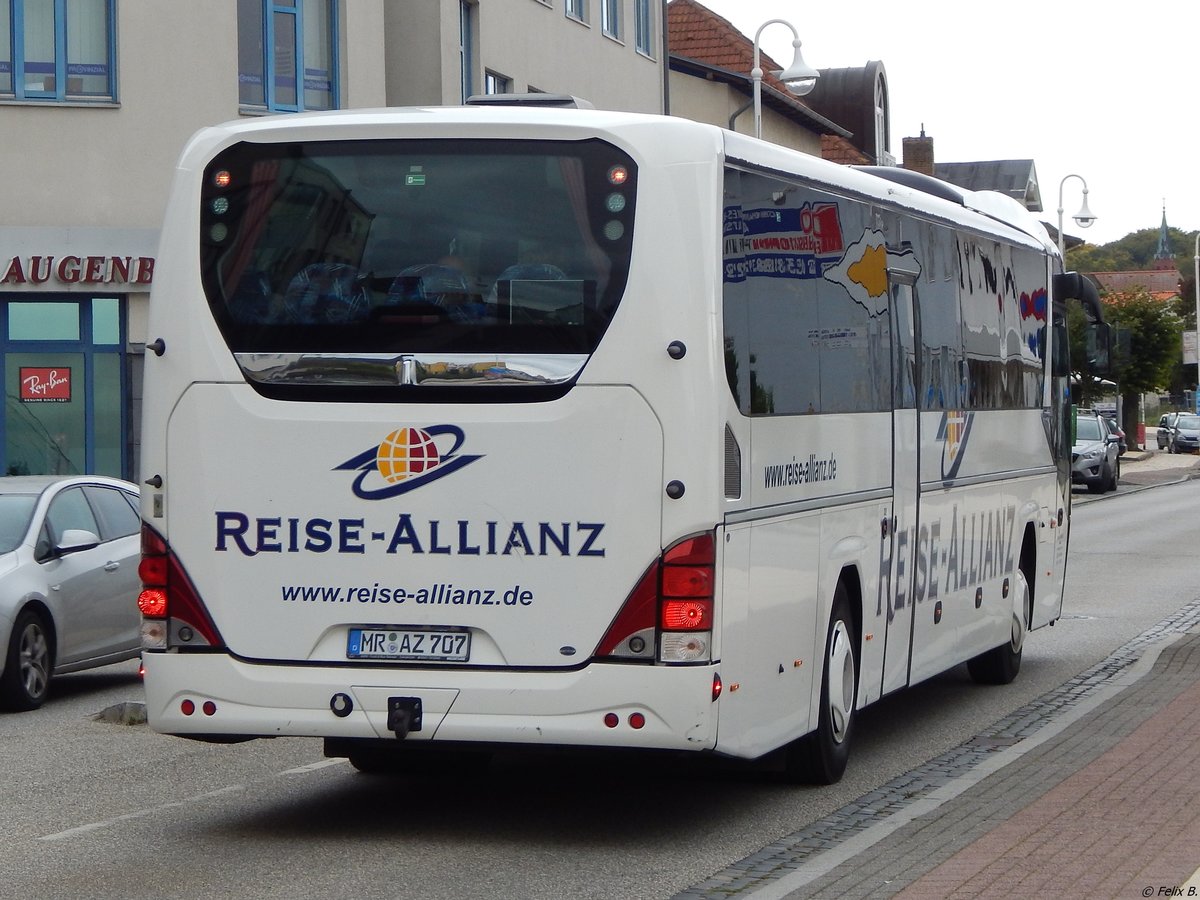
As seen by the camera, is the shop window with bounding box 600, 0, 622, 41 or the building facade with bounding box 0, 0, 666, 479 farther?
the shop window with bounding box 600, 0, 622, 41

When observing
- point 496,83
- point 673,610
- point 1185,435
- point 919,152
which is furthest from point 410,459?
point 919,152

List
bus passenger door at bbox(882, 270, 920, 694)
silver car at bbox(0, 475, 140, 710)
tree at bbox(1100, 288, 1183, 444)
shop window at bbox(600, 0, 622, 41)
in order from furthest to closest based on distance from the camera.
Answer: tree at bbox(1100, 288, 1183, 444) → shop window at bbox(600, 0, 622, 41) → silver car at bbox(0, 475, 140, 710) → bus passenger door at bbox(882, 270, 920, 694)

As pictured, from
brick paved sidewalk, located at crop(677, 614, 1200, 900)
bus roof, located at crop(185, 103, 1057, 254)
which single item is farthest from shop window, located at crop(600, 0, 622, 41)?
bus roof, located at crop(185, 103, 1057, 254)

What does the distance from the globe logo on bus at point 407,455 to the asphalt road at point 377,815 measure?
1.46 metres

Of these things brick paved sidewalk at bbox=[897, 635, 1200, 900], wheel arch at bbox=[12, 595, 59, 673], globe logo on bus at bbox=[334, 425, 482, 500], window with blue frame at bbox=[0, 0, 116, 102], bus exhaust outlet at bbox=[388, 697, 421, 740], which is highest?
window with blue frame at bbox=[0, 0, 116, 102]

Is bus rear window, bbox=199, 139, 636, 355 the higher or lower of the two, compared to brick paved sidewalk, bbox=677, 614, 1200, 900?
higher

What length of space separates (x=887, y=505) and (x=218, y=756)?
3720mm

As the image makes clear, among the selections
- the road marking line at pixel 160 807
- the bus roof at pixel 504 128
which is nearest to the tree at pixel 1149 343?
the road marking line at pixel 160 807

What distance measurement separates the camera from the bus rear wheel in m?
9.51

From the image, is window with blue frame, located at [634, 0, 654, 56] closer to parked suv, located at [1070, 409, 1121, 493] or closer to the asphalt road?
parked suv, located at [1070, 409, 1121, 493]

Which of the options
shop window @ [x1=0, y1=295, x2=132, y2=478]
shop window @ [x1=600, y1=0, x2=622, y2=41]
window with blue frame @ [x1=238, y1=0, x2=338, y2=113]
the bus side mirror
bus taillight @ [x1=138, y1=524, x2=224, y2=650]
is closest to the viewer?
bus taillight @ [x1=138, y1=524, x2=224, y2=650]

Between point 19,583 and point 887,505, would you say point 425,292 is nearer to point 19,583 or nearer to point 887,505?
point 887,505

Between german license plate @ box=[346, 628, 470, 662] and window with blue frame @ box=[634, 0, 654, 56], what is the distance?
34301 millimetres

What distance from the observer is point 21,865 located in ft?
25.7
